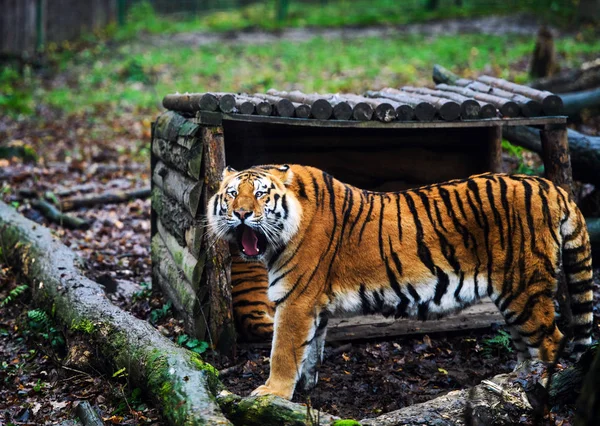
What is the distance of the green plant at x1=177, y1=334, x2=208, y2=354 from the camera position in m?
5.61

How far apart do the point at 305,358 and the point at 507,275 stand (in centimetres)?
153

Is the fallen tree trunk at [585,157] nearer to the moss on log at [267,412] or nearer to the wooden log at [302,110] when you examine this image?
the wooden log at [302,110]

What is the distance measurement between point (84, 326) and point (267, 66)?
13.8 metres

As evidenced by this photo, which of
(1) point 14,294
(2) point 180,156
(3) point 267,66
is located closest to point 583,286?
(2) point 180,156

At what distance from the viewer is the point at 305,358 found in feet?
15.8

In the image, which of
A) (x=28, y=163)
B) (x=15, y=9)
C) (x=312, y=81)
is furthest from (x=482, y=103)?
(x=15, y=9)

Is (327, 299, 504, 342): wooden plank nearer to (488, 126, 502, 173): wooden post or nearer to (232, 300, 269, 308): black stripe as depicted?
(232, 300, 269, 308): black stripe

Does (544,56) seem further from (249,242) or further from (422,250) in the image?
(249,242)

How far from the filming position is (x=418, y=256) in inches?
194

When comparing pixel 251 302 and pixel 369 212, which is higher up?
pixel 369 212

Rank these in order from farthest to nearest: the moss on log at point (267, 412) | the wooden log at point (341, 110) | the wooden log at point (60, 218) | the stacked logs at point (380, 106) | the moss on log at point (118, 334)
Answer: the wooden log at point (60, 218), the wooden log at point (341, 110), the stacked logs at point (380, 106), the moss on log at point (118, 334), the moss on log at point (267, 412)

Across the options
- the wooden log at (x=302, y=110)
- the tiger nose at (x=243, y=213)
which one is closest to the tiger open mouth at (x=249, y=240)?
the tiger nose at (x=243, y=213)

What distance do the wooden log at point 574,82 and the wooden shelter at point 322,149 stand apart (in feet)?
15.8

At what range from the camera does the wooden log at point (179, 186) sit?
18.4 ft
